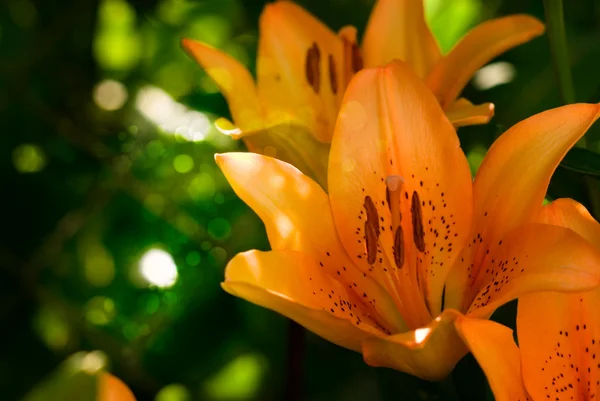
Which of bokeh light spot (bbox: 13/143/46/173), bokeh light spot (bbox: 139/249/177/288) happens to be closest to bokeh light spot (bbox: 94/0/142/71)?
bokeh light spot (bbox: 13/143/46/173)

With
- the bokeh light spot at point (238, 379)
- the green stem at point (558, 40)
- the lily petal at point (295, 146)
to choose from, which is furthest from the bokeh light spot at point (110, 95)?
the green stem at point (558, 40)

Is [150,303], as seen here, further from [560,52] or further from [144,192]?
[560,52]

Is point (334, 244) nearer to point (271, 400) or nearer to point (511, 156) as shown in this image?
point (511, 156)

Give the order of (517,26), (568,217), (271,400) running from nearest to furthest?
(568,217) < (517,26) < (271,400)

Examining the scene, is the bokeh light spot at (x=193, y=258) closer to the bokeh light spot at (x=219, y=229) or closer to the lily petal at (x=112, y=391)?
the bokeh light spot at (x=219, y=229)

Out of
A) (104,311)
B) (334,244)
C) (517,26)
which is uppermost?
(517,26)

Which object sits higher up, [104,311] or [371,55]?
[371,55]

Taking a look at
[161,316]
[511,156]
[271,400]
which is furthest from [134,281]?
[511,156]
